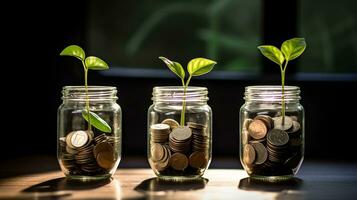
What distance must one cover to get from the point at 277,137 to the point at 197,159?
0.60ft

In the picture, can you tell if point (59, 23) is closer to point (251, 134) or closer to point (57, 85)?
point (57, 85)

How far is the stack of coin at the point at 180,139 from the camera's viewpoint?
Answer: 4.22 ft

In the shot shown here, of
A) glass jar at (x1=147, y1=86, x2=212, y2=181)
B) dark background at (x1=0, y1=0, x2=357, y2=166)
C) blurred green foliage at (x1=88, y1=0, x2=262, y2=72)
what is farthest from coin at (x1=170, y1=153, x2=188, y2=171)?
blurred green foliage at (x1=88, y1=0, x2=262, y2=72)

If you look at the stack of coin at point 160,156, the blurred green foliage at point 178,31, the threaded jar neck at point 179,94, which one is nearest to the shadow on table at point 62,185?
the stack of coin at point 160,156

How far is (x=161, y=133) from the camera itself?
4.30ft

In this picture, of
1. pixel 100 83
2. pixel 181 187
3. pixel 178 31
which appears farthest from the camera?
pixel 178 31

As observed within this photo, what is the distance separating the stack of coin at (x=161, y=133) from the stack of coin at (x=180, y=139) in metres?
0.01

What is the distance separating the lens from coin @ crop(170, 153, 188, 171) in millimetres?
1299

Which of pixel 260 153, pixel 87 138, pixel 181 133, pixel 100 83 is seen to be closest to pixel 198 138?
pixel 181 133

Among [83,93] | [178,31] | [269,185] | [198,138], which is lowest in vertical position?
[269,185]

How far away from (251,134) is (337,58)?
0.74 m

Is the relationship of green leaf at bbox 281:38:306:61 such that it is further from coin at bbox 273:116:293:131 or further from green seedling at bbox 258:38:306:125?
coin at bbox 273:116:293:131

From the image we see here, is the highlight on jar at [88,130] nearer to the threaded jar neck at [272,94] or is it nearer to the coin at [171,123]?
the coin at [171,123]

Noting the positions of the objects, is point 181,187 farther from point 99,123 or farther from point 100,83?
point 100,83
